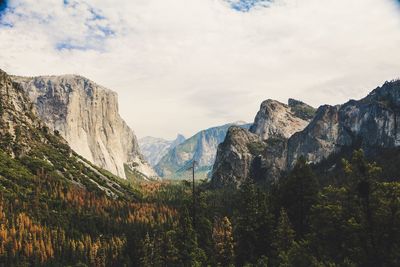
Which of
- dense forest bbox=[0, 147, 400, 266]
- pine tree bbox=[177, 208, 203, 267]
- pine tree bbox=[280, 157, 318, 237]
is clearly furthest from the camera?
pine tree bbox=[177, 208, 203, 267]

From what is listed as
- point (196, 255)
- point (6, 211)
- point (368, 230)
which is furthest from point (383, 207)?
point (6, 211)

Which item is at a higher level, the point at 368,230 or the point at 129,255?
the point at 368,230

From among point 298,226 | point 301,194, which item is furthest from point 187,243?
point 301,194

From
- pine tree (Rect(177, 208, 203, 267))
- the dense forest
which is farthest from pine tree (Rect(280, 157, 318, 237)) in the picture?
pine tree (Rect(177, 208, 203, 267))

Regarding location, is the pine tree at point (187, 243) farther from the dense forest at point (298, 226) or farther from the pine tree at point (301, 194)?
the pine tree at point (301, 194)

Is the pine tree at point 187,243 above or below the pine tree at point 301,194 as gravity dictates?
below

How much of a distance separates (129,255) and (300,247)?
137 m

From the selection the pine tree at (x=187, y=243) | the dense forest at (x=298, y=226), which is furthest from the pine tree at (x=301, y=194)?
the pine tree at (x=187, y=243)

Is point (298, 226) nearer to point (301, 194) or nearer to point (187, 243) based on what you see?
point (301, 194)

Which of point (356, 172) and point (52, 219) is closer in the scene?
point (356, 172)

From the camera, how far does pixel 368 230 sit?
1190 inches

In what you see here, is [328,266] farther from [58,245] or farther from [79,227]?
[79,227]

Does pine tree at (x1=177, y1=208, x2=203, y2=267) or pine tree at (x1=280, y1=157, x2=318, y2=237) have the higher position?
pine tree at (x1=280, y1=157, x2=318, y2=237)

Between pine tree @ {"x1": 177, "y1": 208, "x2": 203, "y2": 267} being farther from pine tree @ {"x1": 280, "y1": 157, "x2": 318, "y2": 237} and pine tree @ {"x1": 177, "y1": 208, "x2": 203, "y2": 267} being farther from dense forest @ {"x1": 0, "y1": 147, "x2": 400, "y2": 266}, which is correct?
pine tree @ {"x1": 280, "y1": 157, "x2": 318, "y2": 237}
